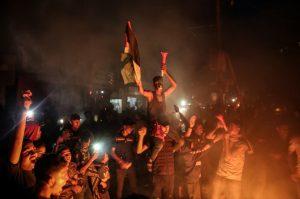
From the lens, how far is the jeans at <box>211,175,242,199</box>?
19.5 feet

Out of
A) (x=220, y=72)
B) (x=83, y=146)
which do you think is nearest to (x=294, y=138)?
(x=83, y=146)

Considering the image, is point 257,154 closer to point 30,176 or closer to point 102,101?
point 30,176

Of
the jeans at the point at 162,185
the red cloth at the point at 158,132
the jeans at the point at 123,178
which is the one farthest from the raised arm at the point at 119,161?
the red cloth at the point at 158,132

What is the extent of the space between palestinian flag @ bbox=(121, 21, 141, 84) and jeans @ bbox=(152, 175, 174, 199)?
2.06 m

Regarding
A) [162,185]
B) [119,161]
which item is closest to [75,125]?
[119,161]

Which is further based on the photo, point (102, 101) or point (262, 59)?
point (262, 59)

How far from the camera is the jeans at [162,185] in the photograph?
5.61 m

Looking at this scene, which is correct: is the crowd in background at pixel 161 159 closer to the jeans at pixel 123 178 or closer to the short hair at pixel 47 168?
the jeans at pixel 123 178

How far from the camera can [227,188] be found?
237 inches

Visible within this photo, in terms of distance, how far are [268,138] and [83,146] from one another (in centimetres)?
459

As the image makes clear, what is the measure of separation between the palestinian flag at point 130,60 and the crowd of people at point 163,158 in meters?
0.24

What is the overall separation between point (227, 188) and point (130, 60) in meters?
3.38

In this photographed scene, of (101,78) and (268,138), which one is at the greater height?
(101,78)

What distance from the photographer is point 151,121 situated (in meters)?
6.04
